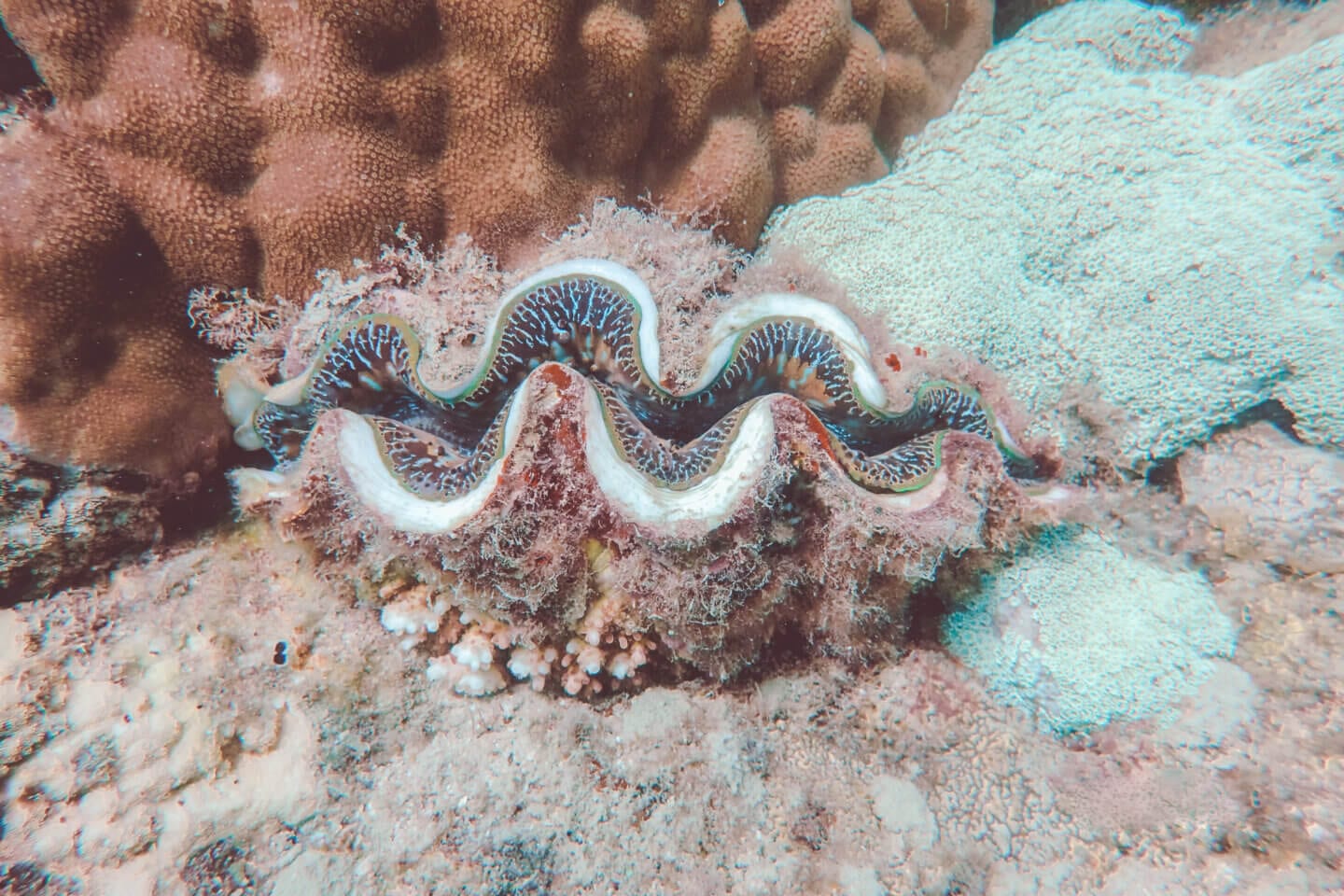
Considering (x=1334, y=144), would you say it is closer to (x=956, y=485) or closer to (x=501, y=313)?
(x=956, y=485)

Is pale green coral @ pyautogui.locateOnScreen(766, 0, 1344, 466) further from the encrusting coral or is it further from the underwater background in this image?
the encrusting coral

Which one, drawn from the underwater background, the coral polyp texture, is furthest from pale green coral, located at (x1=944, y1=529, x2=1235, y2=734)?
the coral polyp texture

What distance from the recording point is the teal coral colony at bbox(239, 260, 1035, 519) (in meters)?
2.37

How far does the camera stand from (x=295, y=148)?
218 centimetres

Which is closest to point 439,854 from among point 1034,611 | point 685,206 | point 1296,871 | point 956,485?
point 956,485

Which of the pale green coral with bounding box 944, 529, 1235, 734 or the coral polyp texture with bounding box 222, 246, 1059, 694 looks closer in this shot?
the coral polyp texture with bounding box 222, 246, 1059, 694

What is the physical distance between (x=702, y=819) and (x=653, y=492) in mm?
1231

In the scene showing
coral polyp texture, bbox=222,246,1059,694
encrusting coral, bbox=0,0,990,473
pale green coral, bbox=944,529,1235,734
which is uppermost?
encrusting coral, bbox=0,0,990,473

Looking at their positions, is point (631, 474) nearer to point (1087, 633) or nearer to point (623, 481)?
point (623, 481)

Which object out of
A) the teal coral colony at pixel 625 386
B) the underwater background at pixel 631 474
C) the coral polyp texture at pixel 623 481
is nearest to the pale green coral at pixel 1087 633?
the underwater background at pixel 631 474

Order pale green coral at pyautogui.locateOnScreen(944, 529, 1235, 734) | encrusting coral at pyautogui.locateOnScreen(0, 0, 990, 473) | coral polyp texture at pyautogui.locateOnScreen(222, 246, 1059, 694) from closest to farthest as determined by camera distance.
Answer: encrusting coral at pyautogui.locateOnScreen(0, 0, 990, 473), coral polyp texture at pyautogui.locateOnScreen(222, 246, 1059, 694), pale green coral at pyautogui.locateOnScreen(944, 529, 1235, 734)

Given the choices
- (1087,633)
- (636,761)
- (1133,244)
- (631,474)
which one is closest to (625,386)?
(631,474)

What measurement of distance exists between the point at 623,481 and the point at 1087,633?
1981mm

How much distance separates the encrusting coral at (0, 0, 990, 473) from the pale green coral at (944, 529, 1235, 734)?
79.5 inches
